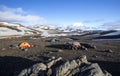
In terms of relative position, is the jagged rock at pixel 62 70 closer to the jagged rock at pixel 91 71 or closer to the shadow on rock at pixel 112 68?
the jagged rock at pixel 91 71

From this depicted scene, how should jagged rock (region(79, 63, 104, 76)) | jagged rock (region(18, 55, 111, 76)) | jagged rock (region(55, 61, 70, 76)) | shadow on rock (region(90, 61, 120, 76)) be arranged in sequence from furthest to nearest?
shadow on rock (region(90, 61, 120, 76)), jagged rock (region(55, 61, 70, 76)), jagged rock (region(18, 55, 111, 76)), jagged rock (region(79, 63, 104, 76))

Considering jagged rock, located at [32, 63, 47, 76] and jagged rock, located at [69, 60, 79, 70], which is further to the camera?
jagged rock, located at [69, 60, 79, 70]

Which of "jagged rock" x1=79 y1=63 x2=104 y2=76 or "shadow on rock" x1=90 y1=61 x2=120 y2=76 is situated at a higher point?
"jagged rock" x1=79 y1=63 x2=104 y2=76

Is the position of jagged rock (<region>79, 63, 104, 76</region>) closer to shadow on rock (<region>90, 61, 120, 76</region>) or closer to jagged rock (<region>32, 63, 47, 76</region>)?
jagged rock (<region>32, 63, 47, 76</region>)

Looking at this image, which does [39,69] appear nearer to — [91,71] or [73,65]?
[73,65]

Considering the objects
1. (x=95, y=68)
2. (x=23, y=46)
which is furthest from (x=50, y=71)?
(x=23, y=46)

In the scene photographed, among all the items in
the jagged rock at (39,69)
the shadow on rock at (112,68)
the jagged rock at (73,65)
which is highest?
the jagged rock at (73,65)

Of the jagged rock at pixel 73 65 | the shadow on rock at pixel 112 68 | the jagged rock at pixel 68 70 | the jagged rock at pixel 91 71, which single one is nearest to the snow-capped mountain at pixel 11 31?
the shadow on rock at pixel 112 68

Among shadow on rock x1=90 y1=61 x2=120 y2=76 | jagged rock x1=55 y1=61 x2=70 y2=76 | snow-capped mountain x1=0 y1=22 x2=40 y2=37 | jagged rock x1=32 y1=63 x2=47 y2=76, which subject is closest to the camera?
jagged rock x1=55 y1=61 x2=70 y2=76

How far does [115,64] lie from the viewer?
20953 mm

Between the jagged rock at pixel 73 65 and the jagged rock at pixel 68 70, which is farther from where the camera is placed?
the jagged rock at pixel 73 65

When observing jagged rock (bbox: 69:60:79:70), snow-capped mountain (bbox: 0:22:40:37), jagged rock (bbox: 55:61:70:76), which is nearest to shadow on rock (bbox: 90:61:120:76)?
jagged rock (bbox: 69:60:79:70)

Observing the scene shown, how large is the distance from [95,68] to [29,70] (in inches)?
201

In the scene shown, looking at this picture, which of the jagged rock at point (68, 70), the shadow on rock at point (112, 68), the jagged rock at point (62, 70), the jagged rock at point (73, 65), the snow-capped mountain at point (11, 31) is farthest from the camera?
the snow-capped mountain at point (11, 31)
